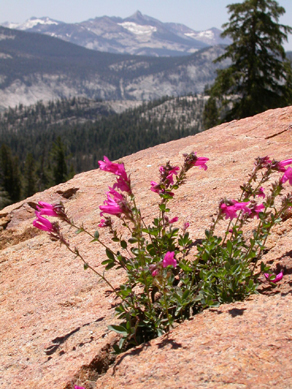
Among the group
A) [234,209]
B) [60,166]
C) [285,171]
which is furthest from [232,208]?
[60,166]

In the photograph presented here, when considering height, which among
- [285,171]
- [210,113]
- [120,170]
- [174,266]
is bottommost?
[174,266]

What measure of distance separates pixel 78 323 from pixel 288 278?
1.87 meters

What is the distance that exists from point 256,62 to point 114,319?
16598 millimetres

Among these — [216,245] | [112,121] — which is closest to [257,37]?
[216,245]

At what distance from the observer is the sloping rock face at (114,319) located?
1984 millimetres

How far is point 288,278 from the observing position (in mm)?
2648

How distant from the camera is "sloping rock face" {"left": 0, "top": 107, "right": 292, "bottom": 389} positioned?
78.1 inches

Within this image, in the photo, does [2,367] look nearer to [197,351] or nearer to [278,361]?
[197,351]

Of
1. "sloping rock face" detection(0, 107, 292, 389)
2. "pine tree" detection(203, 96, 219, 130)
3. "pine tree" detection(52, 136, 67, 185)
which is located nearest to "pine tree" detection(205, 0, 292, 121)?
"pine tree" detection(203, 96, 219, 130)

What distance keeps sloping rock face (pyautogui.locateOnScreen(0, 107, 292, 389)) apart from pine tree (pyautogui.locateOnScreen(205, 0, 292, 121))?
1163 cm

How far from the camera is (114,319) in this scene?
280cm

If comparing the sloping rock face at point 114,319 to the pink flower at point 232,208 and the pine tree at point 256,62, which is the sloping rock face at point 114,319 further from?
the pine tree at point 256,62

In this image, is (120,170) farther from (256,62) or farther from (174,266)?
(256,62)

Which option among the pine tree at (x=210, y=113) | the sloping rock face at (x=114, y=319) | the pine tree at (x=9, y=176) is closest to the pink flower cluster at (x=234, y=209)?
the sloping rock face at (x=114, y=319)
